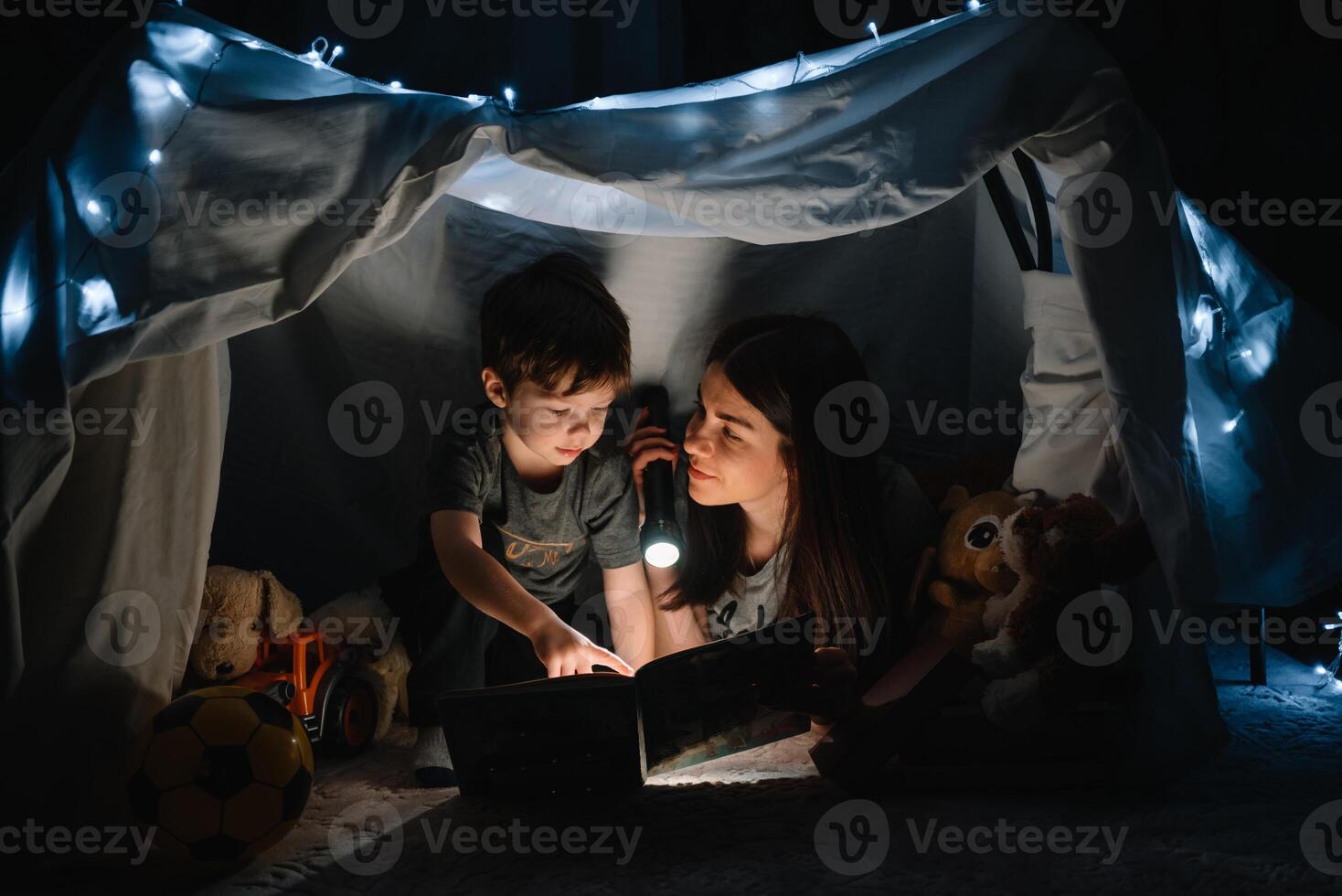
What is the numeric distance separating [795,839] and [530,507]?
713mm

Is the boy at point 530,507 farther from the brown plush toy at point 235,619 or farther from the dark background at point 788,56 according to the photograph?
the dark background at point 788,56

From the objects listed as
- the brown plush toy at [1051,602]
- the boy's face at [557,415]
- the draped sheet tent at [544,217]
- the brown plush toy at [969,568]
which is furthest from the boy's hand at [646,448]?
the brown plush toy at [1051,602]

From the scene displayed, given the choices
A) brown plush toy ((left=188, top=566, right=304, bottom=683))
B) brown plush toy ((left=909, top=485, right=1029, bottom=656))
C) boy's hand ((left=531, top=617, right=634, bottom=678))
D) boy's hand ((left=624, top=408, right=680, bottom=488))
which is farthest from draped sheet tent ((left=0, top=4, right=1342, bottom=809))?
boy's hand ((left=531, top=617, right=634, bottom=678))

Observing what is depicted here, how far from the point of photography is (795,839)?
128 cm

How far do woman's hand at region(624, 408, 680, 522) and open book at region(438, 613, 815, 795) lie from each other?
1.38 ft

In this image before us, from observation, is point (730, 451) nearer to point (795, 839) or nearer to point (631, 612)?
point (631, 612)

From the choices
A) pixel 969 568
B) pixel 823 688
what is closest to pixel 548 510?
pixel 823 688

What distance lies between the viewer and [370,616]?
1826 millimetres

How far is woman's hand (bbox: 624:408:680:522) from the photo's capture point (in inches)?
68.2

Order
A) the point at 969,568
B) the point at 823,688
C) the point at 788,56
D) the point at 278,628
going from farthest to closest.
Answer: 1. the point at 788,56
2. the point at 278,628
3. the point at 969,568
4. the point at 823,688

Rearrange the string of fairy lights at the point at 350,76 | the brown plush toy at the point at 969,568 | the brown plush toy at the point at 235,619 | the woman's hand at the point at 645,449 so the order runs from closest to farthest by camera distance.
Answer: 1. the string of fairy lights at the point at 350,76
2. the brown plush toy at the point at 969,568
3. the brown plush toy at the point at 235,619
4. the woman's hand at the point at 645,449

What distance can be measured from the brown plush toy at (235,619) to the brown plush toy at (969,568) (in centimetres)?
104

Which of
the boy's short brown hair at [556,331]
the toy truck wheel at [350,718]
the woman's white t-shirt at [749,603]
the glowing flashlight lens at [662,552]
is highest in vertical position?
the boy's short brown hair at [556,331]

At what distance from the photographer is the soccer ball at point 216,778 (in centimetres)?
117
